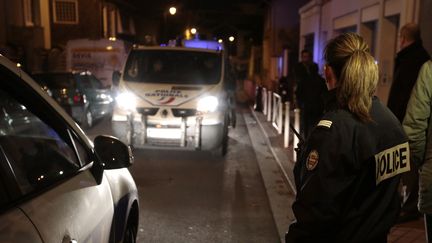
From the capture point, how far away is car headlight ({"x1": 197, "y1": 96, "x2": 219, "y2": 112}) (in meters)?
8.29

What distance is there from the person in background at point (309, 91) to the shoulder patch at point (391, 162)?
210 inches

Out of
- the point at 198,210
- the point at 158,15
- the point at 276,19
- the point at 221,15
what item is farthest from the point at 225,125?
the point at 221,15

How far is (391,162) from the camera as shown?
2.04m

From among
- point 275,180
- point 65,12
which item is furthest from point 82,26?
point 275,180

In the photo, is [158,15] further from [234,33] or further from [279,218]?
[279,218]

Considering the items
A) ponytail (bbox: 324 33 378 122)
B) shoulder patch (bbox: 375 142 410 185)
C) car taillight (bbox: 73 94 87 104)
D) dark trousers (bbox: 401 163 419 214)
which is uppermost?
ponytail (bbox: 324 33 378 122)

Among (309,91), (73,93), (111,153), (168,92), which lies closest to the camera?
(111,153)

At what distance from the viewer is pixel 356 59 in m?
2.01

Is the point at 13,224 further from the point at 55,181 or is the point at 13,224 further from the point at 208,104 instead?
the point at 208,104

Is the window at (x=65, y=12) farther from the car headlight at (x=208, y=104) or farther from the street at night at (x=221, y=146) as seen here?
the car headlight at (x=208, y=104)

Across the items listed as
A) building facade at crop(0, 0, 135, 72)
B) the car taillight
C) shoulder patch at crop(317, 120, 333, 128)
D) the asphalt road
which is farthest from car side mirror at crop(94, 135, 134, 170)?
building facade at crop(0, 0, 135, 72)

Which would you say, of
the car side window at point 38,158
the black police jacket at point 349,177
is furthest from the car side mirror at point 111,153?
the black police jacket at point 349,177

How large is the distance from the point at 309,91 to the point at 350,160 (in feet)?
19.0

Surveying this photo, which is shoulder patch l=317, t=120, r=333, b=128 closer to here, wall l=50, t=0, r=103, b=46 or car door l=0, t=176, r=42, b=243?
car door l=0, t=176, r=42, b=243
